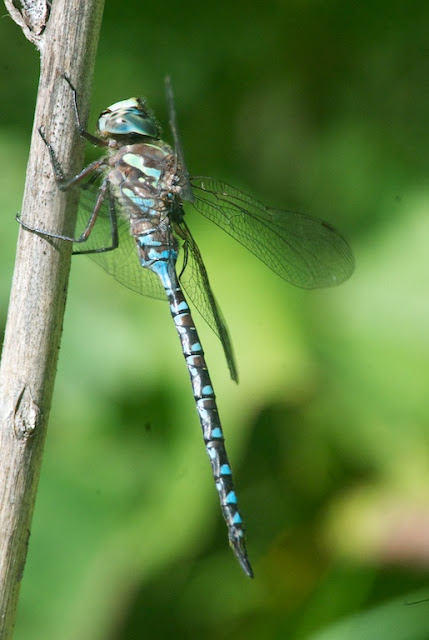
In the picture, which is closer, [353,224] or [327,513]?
[327,513]

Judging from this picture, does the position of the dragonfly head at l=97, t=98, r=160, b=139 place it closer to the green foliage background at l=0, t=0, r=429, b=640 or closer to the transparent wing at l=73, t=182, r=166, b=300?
the transparent wing at l=73, t=182, r=166, b=300

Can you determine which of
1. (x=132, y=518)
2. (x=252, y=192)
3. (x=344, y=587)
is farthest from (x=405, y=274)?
(x=132, y=518)

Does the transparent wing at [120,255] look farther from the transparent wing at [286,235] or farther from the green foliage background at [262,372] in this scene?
the green foliage background at [262,372]

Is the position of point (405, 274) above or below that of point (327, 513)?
above

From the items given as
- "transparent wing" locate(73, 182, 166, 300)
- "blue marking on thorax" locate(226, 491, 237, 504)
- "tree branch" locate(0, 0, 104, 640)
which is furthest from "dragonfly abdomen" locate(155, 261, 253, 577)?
"tree branch" locate(0, 0, 104, 640)

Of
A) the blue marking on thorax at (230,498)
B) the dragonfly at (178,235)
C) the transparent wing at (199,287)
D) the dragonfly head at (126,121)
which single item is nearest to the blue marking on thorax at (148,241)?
the dragonfly at (178,235)

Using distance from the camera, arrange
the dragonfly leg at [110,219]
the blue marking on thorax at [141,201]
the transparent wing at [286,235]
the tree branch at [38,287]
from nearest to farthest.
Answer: the tree branch at [38,287] < the dragonfly leg at [110,219] < the blue marking on thorax at [141,201] < the transparent wing at [286,235]

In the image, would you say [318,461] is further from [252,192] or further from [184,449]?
[252,192]

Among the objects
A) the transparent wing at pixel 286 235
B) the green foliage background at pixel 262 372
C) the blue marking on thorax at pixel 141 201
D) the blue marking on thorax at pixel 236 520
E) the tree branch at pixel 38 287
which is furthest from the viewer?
the green foliage background at pixel 262 372

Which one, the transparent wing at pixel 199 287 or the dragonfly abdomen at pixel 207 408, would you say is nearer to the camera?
the dragonfly abdomen at pixel 207 408
